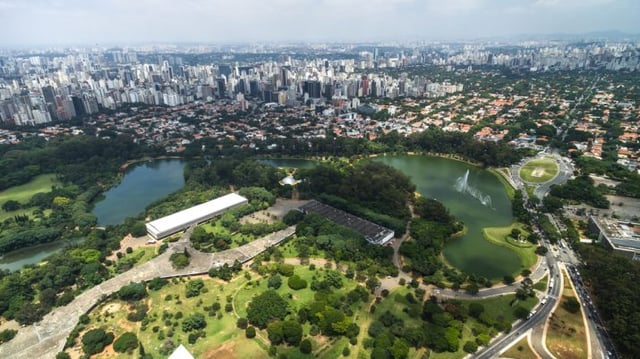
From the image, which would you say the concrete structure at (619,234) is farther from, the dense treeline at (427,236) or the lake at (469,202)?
the dense treeline at (427,236)

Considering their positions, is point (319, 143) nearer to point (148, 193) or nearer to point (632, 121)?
point (148, 193)

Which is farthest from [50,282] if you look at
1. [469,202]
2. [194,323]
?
[469,202]

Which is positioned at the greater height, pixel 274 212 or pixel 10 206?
pixel 274 212

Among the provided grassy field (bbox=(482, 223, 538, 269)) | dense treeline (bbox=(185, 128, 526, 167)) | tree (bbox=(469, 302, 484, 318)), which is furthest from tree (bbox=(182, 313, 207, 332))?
dense treeline (bbox=(185, 128, 526, 167))

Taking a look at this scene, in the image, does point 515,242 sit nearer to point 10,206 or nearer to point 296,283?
point 296,283

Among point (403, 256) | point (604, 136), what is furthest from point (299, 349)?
point (604, 136)
